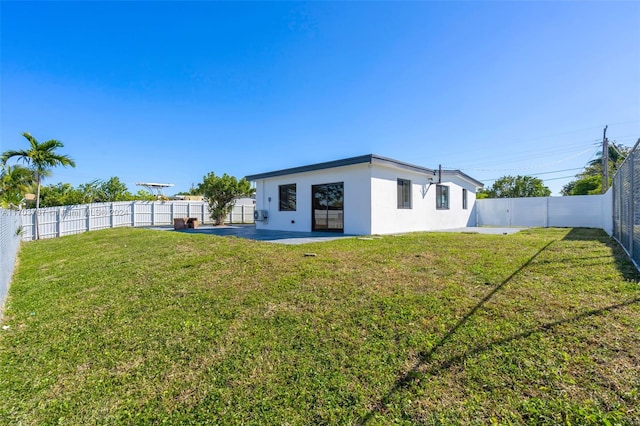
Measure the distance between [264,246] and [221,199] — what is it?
1048 centimetres

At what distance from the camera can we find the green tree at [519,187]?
3259 cm

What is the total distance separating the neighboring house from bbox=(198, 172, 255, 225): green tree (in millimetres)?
2663

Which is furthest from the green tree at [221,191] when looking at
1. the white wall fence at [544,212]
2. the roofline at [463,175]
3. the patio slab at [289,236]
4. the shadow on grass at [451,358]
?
the shadow on grass at [451,358]

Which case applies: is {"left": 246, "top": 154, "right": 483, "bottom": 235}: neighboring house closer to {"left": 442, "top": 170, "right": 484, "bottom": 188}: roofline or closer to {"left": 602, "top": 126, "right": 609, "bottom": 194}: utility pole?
{"left": 442, "top": 170, "right": 484, "bottom": 188}: roofline

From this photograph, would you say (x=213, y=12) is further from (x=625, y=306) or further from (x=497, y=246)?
(x=625, y=306)

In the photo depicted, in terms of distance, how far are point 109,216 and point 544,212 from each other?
2520 cm

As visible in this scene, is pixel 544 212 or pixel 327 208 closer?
pixel 327 208

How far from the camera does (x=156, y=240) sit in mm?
9211

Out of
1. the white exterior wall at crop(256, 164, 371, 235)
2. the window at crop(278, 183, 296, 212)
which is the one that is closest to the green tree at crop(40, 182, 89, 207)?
the white exterior wall at crop(256, 164, 371, 235)

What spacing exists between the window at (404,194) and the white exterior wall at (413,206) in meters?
0.17

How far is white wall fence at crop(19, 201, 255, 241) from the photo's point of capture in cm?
1428

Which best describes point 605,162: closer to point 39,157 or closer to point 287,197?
point 287,197

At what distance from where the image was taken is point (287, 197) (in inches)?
510

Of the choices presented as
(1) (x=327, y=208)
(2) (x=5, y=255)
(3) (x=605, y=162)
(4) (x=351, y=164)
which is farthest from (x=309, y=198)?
(3) (x=605, y=162)
